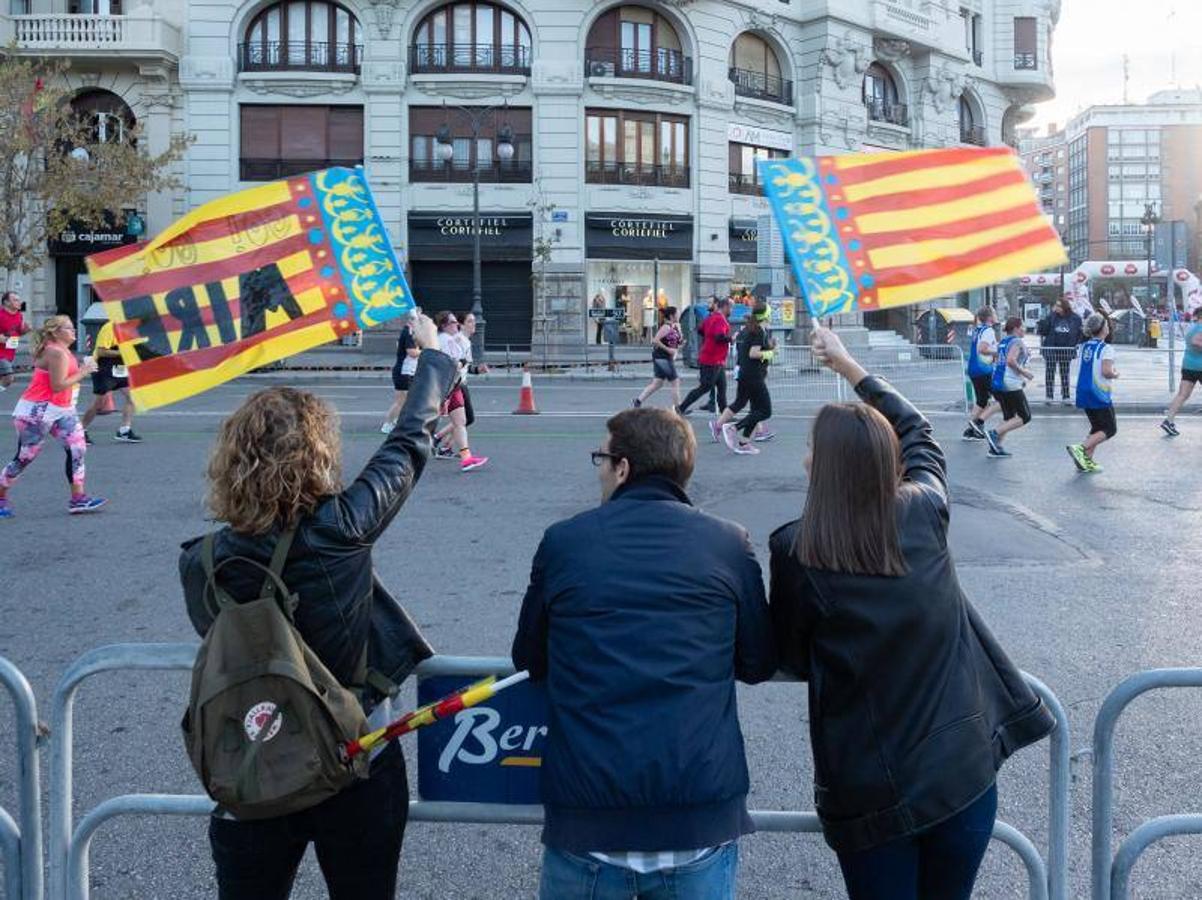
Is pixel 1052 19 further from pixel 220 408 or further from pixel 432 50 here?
pixel 220 408

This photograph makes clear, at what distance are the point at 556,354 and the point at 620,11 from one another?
39.1 feet

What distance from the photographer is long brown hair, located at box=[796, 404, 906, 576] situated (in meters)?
2.39

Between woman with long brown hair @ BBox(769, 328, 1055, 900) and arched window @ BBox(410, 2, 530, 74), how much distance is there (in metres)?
35.8

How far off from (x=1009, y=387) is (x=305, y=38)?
29511 millimetres

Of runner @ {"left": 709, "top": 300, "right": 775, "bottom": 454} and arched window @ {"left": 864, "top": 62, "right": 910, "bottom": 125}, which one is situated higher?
arched window @ {"left": 864, "top": 62, "right": 910, "bottom": 125}

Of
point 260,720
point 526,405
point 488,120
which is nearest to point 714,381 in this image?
point 526,405

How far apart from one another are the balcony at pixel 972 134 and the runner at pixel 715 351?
124 feet

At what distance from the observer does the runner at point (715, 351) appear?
15.1 m

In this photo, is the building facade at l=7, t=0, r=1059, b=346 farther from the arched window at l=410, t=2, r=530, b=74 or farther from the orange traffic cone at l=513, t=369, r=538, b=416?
the orange traffic cone at l=513, t=369, r=538, b=416

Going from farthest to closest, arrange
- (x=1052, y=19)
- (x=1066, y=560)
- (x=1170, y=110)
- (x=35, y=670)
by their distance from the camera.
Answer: (x=1170, y=110) < (x=1052, y=19) < (x=1066, y=560) < (x=35, y=670)

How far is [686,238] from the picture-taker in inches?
1490

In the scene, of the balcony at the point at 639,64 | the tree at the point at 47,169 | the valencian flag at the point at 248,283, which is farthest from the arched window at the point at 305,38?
the valencian flag at the point at 248,283

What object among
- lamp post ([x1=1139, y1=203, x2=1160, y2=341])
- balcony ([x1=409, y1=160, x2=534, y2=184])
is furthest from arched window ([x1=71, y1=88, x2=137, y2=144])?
lamp post ([x1=1139, y1=203, x2=1160, y2=341])

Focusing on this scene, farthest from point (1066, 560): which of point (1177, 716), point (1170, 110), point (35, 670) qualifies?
point (1170, 110)
